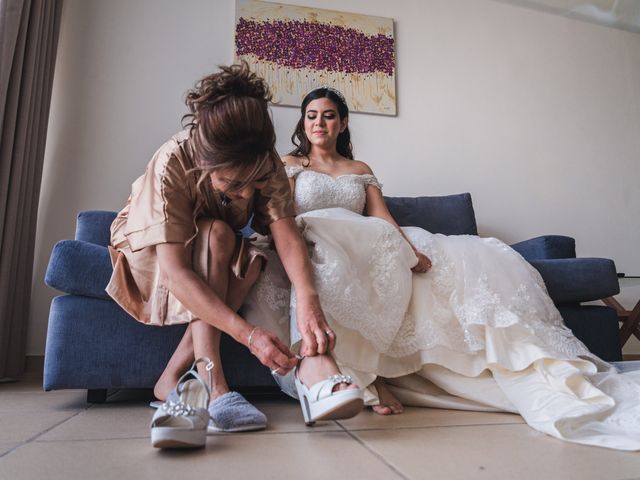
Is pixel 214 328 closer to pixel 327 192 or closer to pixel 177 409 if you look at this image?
pixel 177 409

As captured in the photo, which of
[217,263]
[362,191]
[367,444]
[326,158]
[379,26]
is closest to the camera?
[367,444]

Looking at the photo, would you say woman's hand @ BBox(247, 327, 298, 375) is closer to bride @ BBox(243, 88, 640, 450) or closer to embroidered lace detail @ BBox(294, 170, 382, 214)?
bride @ BBox(243, 88, 640, 450)

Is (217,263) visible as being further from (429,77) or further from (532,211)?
(532,211)

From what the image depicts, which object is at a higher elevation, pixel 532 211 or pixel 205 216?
pixel 532 211

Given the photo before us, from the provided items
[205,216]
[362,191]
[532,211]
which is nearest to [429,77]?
[532,211]

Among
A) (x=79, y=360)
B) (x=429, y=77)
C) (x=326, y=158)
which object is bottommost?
(x=79, y=360)

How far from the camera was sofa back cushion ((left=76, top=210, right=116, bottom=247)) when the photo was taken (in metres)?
1.87

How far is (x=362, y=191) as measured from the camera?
1938mm

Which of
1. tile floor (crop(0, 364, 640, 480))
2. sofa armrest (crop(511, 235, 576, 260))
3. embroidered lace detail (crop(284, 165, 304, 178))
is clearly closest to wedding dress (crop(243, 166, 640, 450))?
tile floor (crop(0, 364, 640, 480))

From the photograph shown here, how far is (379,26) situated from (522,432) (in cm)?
245

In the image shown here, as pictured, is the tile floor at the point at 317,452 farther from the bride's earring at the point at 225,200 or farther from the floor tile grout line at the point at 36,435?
the bride's earring at the point at 225,200

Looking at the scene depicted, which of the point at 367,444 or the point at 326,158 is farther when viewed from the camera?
the point at 326,158

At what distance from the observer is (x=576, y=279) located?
1.77 m

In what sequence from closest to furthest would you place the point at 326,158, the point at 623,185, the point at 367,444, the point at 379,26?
the point at 367,444 < the point at 326,158 < the point at 379,26 < the point at 623,185
